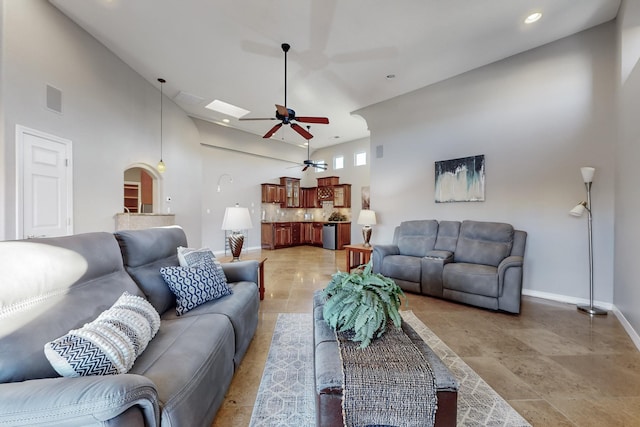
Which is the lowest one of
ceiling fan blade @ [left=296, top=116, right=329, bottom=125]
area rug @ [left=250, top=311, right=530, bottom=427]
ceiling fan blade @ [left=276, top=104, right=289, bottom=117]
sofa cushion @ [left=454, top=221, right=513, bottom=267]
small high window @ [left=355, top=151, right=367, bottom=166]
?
area rug @ [left=250, top=311, right=530, bottom=427]

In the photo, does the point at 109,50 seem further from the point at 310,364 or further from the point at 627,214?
the point at 627,214

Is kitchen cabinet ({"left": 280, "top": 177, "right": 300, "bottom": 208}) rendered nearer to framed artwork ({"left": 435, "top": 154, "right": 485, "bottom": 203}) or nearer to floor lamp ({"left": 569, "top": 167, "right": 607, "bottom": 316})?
framed artwork ({"left": 435, "top": 154, "right": 485, "bottom": 203})

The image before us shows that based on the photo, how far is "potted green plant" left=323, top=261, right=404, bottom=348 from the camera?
4.55 feet

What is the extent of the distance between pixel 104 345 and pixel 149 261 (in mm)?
1084

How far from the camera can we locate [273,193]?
8.34 metres

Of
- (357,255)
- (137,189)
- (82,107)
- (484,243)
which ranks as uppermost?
(82,107)

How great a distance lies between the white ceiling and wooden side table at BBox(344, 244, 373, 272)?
117 inches

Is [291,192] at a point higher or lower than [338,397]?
higher

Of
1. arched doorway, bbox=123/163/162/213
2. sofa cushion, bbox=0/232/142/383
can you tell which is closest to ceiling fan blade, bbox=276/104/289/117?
sofa cushion, bbox=0/232/142/383

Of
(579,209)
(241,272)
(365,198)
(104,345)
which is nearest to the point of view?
(104,345)

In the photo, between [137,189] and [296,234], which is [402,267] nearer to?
[296,234]

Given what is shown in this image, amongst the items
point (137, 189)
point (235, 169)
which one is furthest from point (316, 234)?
point (137, 189)

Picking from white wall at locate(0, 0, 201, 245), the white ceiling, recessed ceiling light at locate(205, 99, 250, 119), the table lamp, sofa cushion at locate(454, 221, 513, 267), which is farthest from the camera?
recessed ceiling light at locate(205, 99, 250, 119)

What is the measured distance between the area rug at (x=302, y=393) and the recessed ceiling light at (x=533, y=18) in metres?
3.82
